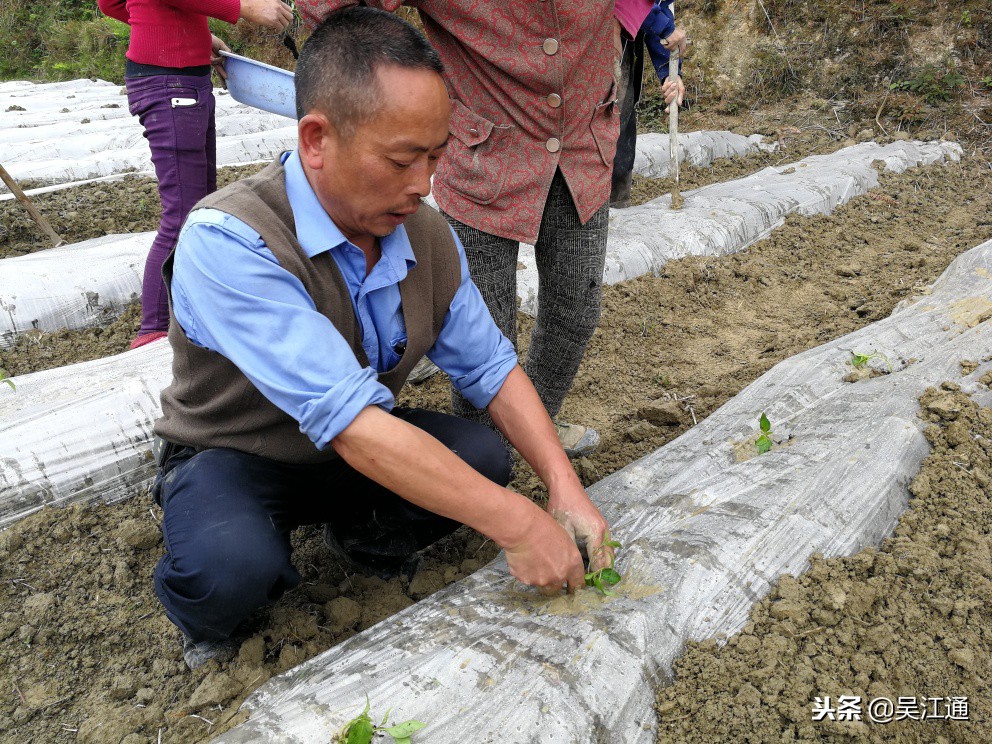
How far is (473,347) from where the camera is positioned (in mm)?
1723

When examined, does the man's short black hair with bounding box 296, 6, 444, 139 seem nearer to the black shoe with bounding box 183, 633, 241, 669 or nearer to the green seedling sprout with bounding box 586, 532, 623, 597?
the green seedling sprout with bounding box 586, 532, 623, 597

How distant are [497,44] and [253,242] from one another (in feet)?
2.99

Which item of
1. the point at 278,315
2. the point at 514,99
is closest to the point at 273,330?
the point at 278,315

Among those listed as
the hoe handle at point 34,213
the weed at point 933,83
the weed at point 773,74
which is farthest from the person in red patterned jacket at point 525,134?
the weed at point 773,74

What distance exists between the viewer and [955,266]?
3.13 meters

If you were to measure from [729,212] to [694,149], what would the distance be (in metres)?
1.84

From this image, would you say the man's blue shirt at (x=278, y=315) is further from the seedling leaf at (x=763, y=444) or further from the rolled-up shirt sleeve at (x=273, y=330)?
the seedling leaf at (x=763, y=444)

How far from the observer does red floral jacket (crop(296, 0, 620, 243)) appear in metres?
1.86

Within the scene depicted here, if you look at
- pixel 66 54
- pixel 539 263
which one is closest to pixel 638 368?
pixel 539 263

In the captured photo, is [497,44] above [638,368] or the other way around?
above

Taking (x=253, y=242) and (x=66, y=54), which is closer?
(x=253, y=242)

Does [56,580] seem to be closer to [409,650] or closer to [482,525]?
[409,650]

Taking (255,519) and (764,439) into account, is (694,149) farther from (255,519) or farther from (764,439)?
(255,519)

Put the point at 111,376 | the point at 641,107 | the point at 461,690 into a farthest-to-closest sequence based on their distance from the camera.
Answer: the point at 641,107 → the point at 111,376 → the point at 461,690
